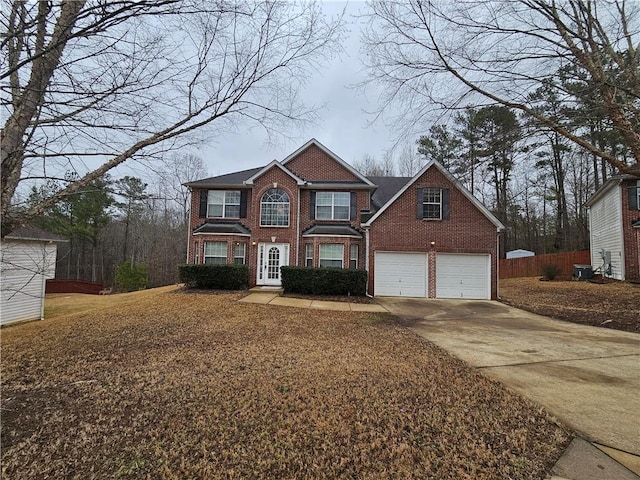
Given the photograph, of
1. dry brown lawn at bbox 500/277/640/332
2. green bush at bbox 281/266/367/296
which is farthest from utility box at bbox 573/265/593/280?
green bush at bbox 281/266/367/296

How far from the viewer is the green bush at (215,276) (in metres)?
13.8

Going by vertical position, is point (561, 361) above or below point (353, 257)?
below

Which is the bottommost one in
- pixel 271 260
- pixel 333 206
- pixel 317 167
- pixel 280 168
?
pixel 271 260

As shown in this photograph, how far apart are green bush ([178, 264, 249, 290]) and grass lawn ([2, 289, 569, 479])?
7.53 meters

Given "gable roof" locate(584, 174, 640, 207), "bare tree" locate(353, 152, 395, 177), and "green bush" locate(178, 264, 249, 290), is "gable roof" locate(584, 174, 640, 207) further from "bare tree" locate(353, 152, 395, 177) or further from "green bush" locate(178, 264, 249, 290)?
"green bush" locate(178, 264, 249, 290)

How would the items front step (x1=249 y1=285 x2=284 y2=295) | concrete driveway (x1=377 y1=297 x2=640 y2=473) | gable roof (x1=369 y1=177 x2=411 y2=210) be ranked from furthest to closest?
1. gable roof (x1=369 y1=177 x2=411 y2=210)
2. front step (x1=249 y1=285 x2=284 y2=295)
3. concrete driveway (x1=377 y1=297 x2=640 y2=473)

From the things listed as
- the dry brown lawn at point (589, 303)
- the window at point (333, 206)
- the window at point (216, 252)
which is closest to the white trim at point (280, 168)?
the window at point (333, 206)

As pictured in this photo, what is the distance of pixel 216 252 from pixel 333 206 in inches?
248

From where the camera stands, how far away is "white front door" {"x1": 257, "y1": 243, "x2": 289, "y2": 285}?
15586 millimetres

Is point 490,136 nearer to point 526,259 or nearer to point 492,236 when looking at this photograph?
point 492,236

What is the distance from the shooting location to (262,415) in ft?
10.8

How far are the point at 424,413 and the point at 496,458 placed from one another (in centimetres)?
83

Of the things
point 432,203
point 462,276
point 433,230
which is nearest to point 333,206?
point 432,203

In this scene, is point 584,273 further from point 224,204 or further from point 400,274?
point 224,204
